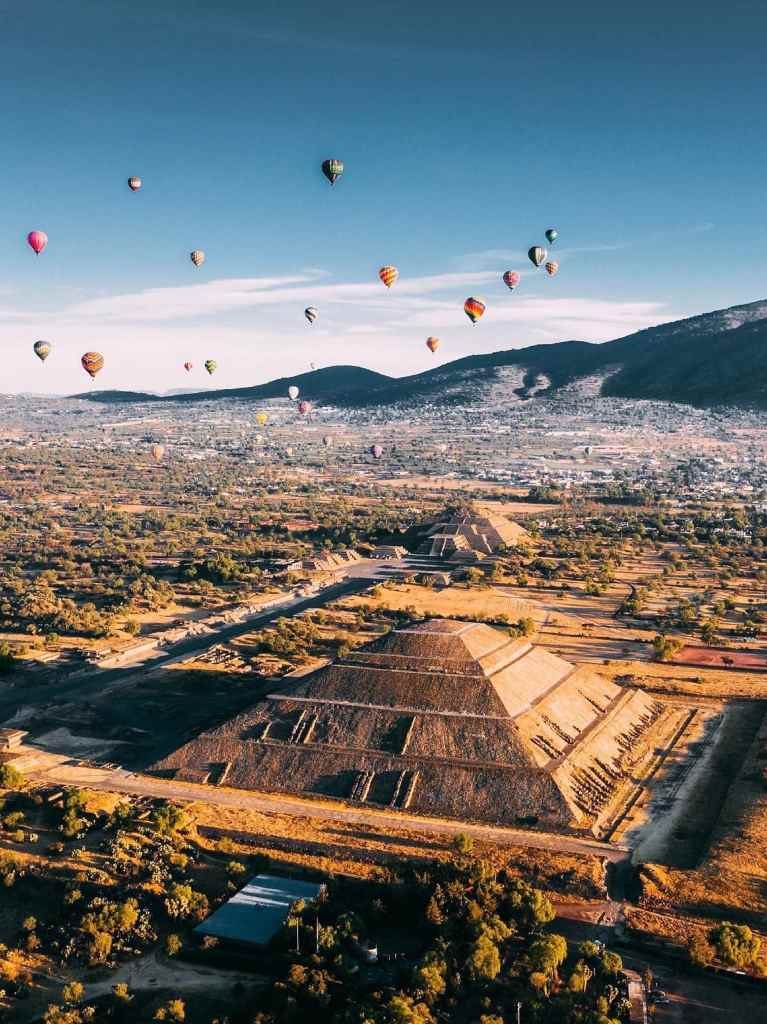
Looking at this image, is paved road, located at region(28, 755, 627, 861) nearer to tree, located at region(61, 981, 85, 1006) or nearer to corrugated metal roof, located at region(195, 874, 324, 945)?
corrugated metal roof, located at region(195, 874, 324, 945)

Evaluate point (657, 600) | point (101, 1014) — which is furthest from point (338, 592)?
point (101, 1014)

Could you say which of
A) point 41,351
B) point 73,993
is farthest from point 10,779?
point 41,351

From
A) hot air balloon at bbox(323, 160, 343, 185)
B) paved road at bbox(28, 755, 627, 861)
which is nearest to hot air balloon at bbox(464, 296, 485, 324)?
hot air balloon at bbox(323, 160, 343, 185)

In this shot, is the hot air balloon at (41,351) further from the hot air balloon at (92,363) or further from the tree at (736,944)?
the tree at (736,944)

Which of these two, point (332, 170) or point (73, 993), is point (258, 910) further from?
point (332, 170)

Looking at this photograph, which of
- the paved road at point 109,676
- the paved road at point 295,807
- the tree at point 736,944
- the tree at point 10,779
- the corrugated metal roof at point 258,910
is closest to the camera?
the tree at point 736,944

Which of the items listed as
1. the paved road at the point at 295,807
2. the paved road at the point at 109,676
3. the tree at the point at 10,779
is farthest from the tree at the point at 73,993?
the paved road at the point at 109,676
